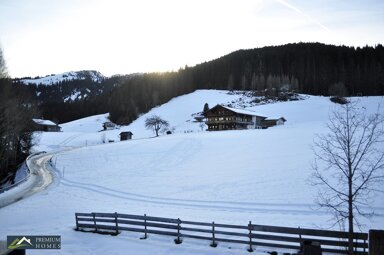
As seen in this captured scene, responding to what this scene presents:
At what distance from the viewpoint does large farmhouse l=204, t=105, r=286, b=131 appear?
88625mm

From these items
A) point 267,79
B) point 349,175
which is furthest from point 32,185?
point 267,79

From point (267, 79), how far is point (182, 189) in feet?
458

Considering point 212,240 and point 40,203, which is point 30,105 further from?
point 212,240

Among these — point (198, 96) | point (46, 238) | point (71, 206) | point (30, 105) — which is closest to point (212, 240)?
point (46, 238)

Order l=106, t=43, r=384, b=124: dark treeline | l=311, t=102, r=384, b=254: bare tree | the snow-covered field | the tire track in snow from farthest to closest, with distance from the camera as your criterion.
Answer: l=106, t=43, r=384, b=124: dark treeline, the tire track in snow, the snow-covered field, l=311, t=102, r=384, b=254: bare tree

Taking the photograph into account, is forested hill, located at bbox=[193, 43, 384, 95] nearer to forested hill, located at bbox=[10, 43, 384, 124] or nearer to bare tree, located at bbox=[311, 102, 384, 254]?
forested hill, located at bbox=[10, 43, 384, 124]

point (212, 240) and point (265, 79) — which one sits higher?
point (265, 79)

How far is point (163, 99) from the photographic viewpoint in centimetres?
16712

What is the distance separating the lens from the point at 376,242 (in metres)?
5.06

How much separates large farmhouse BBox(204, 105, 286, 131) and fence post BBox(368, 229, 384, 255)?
271 ft

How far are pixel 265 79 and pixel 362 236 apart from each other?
544ft

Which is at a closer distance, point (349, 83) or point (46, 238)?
point (46, 238)

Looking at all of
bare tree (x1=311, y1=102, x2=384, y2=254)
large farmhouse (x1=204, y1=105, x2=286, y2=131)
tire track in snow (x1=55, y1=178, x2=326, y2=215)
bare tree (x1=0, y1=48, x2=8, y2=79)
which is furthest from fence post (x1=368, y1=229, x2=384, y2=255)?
large farmhouse (x1=204, y1=105, x2=286, y2=131)

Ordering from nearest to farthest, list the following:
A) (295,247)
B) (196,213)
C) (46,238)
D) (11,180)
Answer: (295,247) < (46,238) < (196,213) < (11,180)
